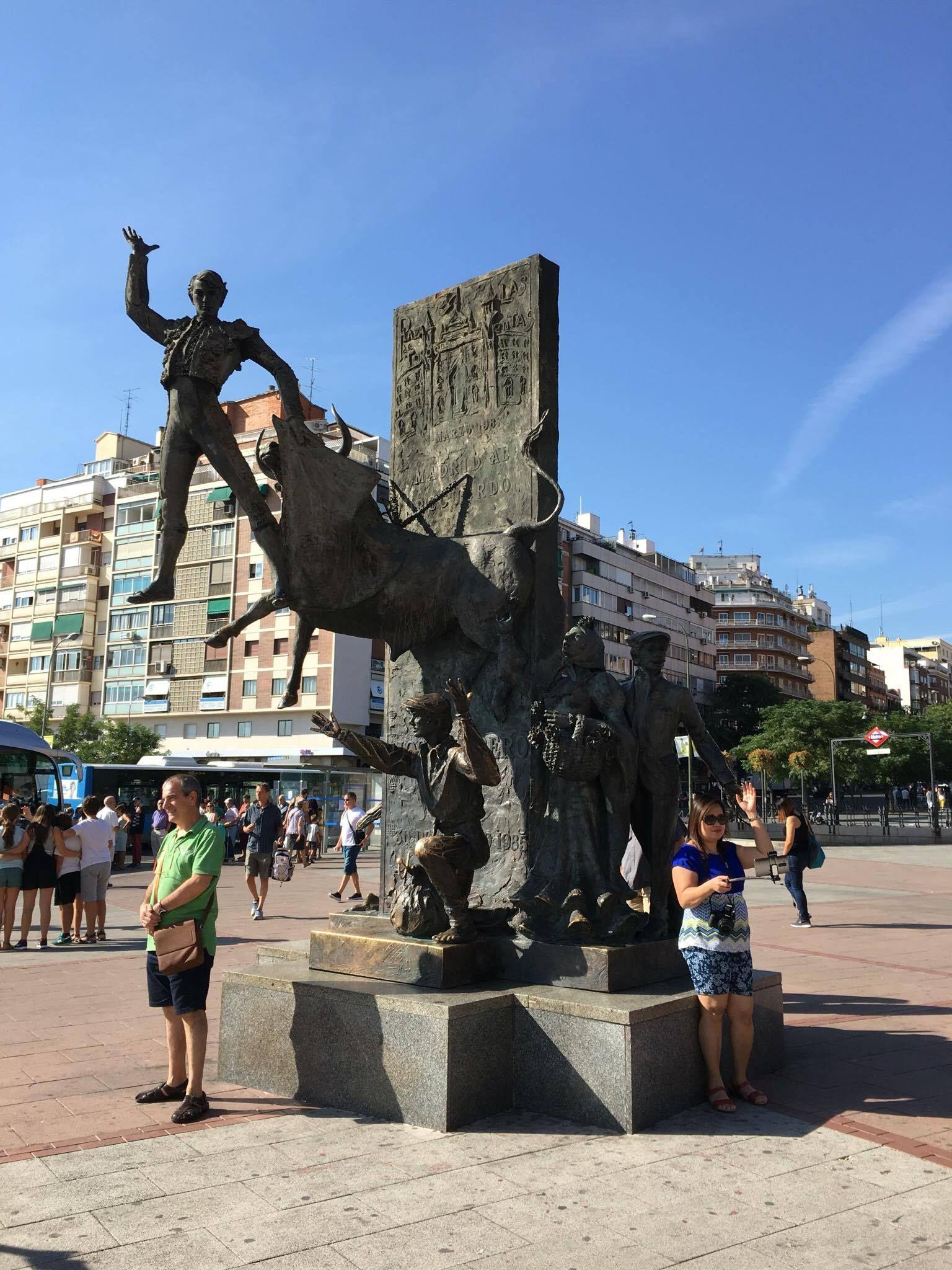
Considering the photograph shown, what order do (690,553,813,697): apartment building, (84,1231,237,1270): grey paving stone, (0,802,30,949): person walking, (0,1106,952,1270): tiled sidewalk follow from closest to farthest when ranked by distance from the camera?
(84,1231,237,1270): grey paving stone, (0,1106,952,1270): tiled sidewalk, (0,802,30,949): person walking, (690,553,813,697): apartment building

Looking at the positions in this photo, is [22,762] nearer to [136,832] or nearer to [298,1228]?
[136,832]

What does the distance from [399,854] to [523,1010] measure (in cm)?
200

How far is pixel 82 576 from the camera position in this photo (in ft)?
200

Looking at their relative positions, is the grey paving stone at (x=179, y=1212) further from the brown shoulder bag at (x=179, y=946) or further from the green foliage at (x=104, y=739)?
the green foliage at (x=104, y=739)

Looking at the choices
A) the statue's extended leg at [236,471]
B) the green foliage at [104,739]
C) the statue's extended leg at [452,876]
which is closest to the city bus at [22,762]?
the statue's extended leg at [236,471]

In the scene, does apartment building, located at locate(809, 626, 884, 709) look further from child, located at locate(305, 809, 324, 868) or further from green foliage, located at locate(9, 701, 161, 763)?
child, located at locate(305, 809, 324, 868)

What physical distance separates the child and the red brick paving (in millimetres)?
13088

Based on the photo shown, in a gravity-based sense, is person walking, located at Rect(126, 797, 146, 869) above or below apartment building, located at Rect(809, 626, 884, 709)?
below

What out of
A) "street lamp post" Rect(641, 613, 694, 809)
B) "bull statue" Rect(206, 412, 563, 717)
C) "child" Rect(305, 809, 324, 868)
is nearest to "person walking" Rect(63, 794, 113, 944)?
"bull statue" Rect(206, 412, 563, 717)

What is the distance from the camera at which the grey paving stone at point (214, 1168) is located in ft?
13.9

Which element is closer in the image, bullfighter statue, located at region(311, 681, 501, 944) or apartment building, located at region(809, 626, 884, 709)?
bullfighter statue, located at region(311, 681, 501, 944)

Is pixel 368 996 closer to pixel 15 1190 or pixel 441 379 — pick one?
pixel 15 1190

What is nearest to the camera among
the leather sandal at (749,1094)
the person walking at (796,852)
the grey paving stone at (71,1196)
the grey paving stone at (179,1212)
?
the grey paving stone at (179,1212)

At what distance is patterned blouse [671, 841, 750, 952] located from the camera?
17.4 feet
